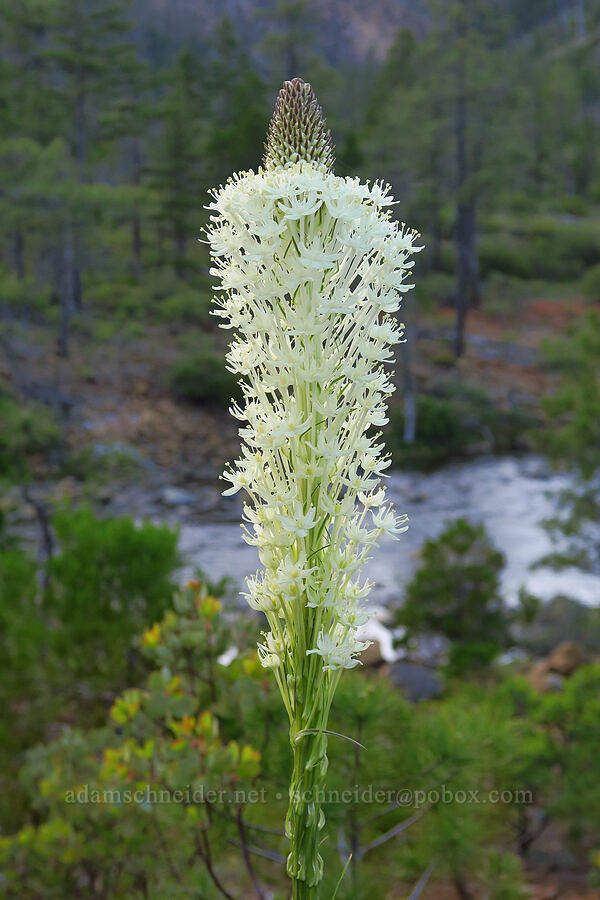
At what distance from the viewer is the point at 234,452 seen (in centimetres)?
1717

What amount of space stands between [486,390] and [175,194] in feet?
37.6

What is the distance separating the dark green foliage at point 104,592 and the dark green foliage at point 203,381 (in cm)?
1345

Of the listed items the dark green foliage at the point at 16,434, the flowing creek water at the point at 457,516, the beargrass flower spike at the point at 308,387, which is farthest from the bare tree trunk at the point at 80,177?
the beargrass flower spike at the point at 308,387

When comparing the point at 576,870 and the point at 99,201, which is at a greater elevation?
the point at 99,201

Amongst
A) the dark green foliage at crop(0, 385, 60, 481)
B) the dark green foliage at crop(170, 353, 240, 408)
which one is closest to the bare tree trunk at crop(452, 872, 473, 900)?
the dark green foliage at crop(0, 385, 60, 481)

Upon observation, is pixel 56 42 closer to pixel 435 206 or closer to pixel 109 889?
pixel 435 206

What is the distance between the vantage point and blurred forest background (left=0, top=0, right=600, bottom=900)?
3006 millimetres

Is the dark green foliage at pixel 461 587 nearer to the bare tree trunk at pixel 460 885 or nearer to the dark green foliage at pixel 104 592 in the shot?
the dark green foliage at pixel 104 592

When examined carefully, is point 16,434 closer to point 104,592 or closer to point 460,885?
point 104,592

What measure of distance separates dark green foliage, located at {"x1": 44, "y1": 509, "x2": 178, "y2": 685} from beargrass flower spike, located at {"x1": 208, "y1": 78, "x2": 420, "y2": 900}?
3.13 meters

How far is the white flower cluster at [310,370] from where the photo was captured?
1466 millimetres

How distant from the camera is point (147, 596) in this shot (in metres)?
4.75

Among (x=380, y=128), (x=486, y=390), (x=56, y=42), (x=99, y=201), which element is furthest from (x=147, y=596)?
(x=56, y=42)

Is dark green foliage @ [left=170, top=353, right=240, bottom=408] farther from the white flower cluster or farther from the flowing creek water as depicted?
the white flower cluster
